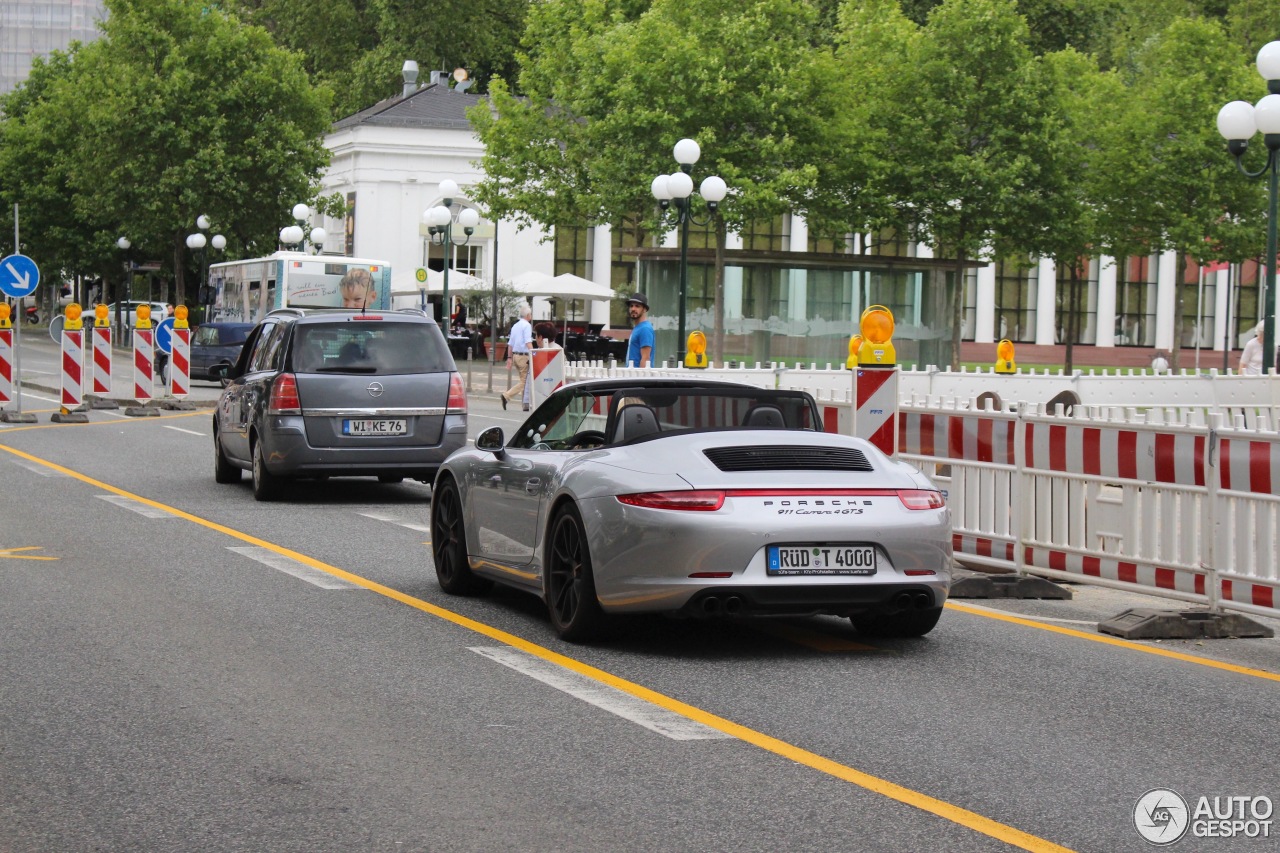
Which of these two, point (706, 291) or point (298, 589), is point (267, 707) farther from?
point (706, 291)

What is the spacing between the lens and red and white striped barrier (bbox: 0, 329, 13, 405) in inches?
1123

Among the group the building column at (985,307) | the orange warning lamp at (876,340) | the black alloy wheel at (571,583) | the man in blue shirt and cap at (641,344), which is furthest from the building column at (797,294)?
the building column at (985,307)

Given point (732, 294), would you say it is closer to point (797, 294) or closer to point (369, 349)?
point (797, 294)

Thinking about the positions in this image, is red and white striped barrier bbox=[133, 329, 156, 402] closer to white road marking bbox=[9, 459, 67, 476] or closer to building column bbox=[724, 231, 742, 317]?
white road marking bbox=[9, 459, 67, 476]

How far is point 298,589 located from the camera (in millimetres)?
10914

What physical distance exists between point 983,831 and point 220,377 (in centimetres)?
1513

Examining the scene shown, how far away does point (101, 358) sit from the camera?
104ft

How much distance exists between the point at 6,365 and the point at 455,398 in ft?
46.8

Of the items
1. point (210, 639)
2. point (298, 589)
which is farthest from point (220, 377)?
point (210, 639)

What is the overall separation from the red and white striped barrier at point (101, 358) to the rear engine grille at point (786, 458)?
77.5ft

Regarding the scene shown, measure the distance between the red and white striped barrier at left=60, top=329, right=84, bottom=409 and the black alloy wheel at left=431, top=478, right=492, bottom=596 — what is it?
18.3 m

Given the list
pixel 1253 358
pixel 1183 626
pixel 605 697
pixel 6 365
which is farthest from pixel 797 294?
pixel 605 697

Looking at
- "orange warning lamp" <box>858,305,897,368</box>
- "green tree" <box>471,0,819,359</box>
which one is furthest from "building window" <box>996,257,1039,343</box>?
"orange warning lamp" <box>858,305,897,368</box>

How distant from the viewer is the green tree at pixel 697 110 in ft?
164
